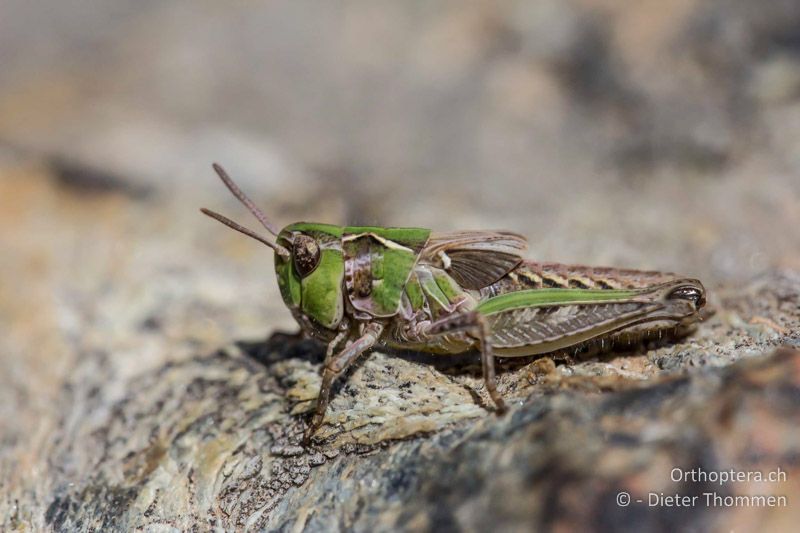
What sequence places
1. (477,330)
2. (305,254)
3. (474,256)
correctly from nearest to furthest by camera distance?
(477,330), (305,254), (474,256)

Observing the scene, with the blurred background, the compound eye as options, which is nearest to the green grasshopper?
the compound eye

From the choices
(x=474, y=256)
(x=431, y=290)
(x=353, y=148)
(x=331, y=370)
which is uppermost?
(x=353, y=148)

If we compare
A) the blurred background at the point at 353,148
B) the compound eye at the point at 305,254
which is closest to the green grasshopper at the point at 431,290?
the compound eye at the point at 305,254

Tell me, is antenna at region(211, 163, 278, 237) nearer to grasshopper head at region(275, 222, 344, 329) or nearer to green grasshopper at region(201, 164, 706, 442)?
green grasshopper at region(201, 164, 706, 442)

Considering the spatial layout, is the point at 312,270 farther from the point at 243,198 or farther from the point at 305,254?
the point at 243,198

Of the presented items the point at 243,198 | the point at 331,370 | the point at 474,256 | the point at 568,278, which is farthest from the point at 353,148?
the point at 331,370

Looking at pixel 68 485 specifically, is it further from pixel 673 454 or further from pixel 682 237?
pixel 682 237

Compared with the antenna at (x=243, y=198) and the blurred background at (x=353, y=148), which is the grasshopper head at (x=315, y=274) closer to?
the antenna at (x=243, y=198)

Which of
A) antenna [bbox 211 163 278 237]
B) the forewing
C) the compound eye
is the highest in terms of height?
the forewing
